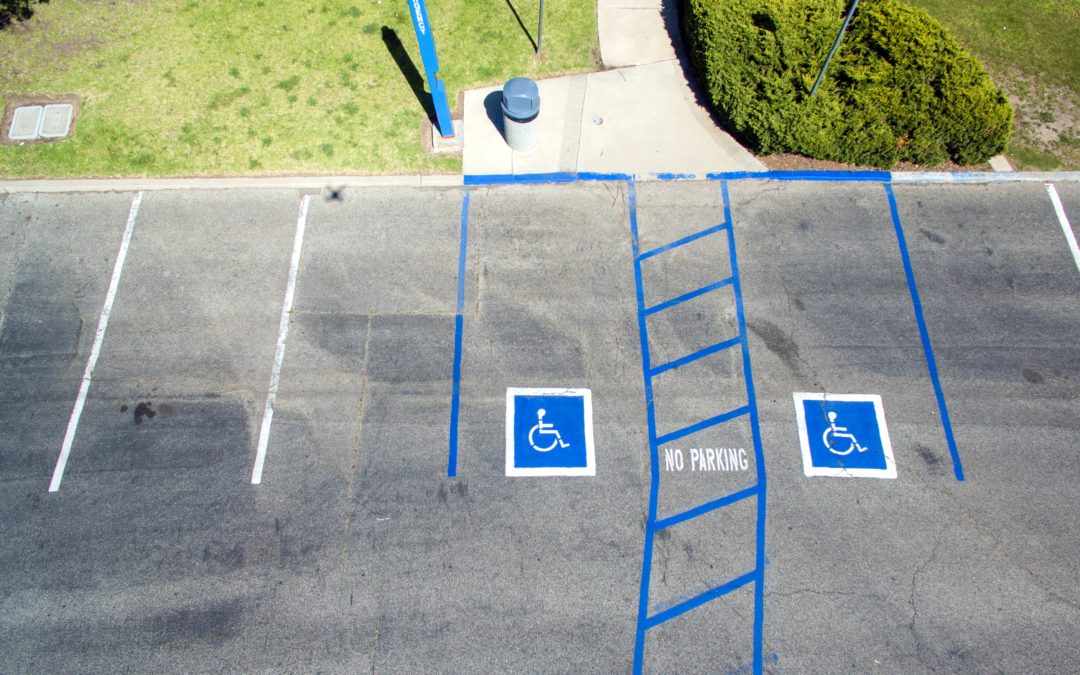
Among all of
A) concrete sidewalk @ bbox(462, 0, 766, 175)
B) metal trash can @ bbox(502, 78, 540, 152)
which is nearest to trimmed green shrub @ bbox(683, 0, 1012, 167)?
concrete sidewalk @ bbox(462, 0, 766, 175)

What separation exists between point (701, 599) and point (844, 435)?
3344 millimetres

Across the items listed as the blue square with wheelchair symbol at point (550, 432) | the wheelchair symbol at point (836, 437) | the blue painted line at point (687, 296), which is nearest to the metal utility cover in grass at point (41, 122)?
the blue square with wheelchair symbol at point (550, 432)

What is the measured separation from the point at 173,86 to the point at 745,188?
11324 millimetres

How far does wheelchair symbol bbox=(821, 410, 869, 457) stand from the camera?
31.0 feet

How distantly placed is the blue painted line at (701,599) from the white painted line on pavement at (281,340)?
238 inches

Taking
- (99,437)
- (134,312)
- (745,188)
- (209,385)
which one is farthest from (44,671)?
(745,188)

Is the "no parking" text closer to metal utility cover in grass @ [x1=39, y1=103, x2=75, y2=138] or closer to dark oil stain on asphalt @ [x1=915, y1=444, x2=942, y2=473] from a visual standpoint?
dark oil stain on asphalt @ [x1=915, y1=444, x2=942, y2=473]

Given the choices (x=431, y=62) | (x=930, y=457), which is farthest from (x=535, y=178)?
(x=930, y=457)

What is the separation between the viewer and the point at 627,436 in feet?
31.3

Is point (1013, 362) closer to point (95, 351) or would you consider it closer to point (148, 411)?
point (148, 411)

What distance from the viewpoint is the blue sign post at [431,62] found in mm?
9758

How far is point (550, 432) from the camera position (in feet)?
31.3

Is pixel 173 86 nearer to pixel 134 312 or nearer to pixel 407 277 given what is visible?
pixel 134 312

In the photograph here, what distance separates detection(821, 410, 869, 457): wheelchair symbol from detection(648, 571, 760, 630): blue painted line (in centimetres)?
228
